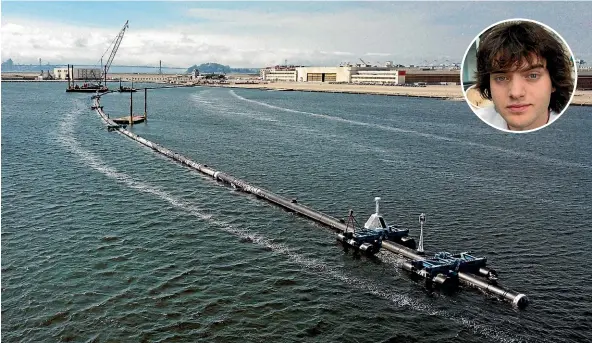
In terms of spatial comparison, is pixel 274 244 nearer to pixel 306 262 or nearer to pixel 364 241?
pixel 306 262

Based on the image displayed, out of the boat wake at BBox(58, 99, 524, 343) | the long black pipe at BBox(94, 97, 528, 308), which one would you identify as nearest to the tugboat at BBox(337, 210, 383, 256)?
the long black pipe at BBox(94, 97, 528, 308)

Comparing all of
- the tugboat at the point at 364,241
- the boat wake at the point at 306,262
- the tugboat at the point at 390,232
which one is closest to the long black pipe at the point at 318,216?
the tugboat at the point at 364,241

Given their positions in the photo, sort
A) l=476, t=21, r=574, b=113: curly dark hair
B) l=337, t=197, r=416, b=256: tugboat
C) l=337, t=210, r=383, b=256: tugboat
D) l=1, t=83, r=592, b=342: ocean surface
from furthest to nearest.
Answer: l=337, t=197, r=416, b=256: tugboat < l=337, t=210, r=383, b=256: tugboat < l=1, t=83, r=592, b=342: ocean surface < l=476, t=21, r=574, b=113: curly dark hair

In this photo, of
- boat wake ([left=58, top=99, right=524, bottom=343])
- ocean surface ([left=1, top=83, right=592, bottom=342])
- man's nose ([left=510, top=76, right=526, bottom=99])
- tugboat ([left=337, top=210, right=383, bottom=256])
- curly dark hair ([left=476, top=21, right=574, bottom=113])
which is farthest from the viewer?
tugboat ([left=337, top=210, right=383, bottom=256])

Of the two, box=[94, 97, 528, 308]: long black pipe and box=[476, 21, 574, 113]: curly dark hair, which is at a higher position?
box=[476, 21, 574, 113]: curly dark hair

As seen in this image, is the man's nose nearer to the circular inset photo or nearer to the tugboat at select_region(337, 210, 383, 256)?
the circular inset photo

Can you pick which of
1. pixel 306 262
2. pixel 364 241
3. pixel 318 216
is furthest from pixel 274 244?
pixel 364 241

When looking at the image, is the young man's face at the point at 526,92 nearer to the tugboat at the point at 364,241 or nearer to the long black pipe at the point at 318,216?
the long black pipe at the point at 318,216

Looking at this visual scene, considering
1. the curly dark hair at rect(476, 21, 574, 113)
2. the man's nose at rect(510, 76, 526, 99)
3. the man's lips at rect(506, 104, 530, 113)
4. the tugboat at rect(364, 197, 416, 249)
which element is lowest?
the tugboat at rect(364, 197, 416, 249)
